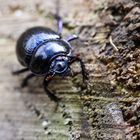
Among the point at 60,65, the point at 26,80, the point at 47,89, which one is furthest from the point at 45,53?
the point at 26,80

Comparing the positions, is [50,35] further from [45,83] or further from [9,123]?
[9,123]

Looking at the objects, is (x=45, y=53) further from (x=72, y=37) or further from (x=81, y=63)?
(x=81, y=63)

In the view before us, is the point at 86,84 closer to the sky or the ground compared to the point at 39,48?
closer to the ground

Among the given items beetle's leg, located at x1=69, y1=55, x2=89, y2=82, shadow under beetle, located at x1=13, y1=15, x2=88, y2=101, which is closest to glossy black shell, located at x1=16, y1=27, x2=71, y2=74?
shadow under beetle, located at x1=13, y1=15, x2=88, y2=101

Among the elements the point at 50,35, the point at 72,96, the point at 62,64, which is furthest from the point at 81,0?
the point at 72,96

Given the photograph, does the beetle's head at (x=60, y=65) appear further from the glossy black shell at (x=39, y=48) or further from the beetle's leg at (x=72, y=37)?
the beetle's leg at (x=72, y=37)

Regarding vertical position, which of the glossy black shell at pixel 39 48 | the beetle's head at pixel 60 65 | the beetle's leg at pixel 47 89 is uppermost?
the glossy black shell at pixel 39 48

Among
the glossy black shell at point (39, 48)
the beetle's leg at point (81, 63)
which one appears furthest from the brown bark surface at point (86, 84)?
the glossy black shell at point (39, 48)
